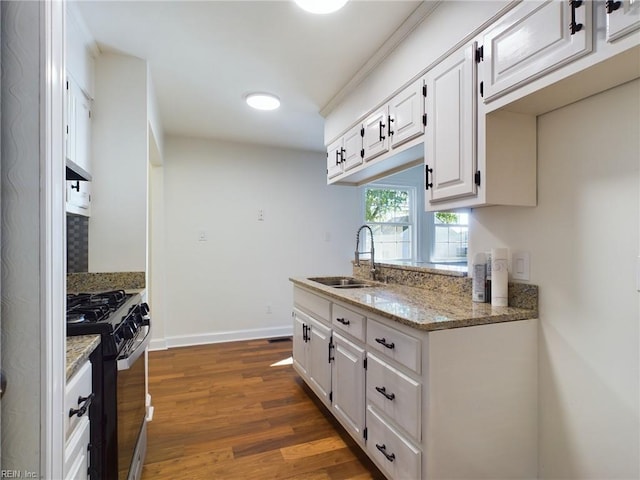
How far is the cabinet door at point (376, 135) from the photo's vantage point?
7.04 feet

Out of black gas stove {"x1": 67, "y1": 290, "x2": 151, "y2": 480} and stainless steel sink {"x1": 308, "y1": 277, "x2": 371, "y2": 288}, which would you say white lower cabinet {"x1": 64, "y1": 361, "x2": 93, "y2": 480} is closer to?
black gas stove {"x1": 67, "y1": 290, "x2": 151, "y2": 480}

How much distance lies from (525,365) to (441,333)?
504mm

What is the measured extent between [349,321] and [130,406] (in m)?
1.10

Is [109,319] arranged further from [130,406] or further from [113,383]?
[130,406]

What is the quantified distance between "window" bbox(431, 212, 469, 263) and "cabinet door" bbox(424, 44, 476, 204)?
3.04 m

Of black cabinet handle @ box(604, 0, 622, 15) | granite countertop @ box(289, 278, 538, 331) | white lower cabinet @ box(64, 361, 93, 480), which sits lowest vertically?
white lower cabinet @ box(64, 361, 93, 480)

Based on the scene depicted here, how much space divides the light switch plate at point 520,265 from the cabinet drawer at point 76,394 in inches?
70.4

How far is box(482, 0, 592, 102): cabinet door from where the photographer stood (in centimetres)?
108

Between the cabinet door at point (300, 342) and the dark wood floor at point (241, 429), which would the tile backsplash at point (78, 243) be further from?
the cabinet door at point (300, 342)

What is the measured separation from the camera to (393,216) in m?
4.58

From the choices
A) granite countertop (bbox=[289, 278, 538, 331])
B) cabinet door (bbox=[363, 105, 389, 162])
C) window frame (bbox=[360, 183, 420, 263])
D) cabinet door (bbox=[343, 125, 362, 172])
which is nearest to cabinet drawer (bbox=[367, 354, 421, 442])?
granite countertop (bbox=[289, 278, 538, 331])

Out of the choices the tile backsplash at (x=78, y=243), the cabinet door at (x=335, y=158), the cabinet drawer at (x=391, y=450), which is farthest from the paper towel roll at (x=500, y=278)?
the tile backsplash at (x=78, y=243)

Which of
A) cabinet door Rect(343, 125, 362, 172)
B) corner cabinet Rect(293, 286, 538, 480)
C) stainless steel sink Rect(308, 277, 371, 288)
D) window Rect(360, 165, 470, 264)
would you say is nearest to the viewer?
corner cabinet Rect(293, 286, 538, 480)

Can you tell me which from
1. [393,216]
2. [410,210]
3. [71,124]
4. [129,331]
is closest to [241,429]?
[129,331]
